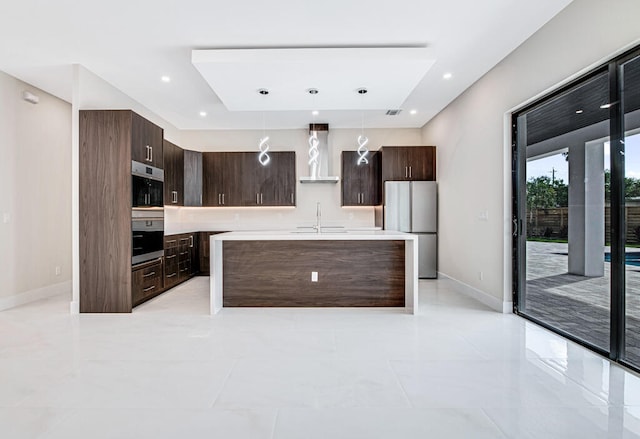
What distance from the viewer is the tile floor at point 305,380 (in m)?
1.87

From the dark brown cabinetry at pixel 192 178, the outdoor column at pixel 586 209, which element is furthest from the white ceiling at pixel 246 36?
the dark brown cabinetry at pixel 192 178

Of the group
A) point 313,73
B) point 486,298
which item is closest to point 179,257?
point 313,73

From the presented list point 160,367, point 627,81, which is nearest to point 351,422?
point 160,367

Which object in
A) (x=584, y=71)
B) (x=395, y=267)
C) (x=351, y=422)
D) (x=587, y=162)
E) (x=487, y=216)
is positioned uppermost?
(x=584, y=71)

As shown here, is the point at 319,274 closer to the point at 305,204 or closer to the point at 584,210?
the point at 584,210

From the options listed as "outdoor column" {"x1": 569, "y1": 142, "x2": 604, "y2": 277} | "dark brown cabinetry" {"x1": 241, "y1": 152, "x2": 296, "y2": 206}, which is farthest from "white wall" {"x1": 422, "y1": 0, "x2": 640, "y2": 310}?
"dark brown cabinetry" {"x1": 241, "y1": 152, "x2": 296, "y2": 206}

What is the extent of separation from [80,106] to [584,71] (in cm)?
506

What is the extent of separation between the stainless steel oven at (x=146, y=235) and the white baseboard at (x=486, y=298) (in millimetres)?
4223

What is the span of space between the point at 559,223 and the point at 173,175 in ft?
17.9

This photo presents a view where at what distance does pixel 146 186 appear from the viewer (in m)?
4.50

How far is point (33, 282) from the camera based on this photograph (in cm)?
478

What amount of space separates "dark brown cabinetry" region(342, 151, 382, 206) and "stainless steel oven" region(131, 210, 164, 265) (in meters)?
3.39

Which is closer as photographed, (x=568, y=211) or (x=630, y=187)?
(x=630, y=187)

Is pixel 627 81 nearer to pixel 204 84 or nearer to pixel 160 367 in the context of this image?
pixel 160 367
